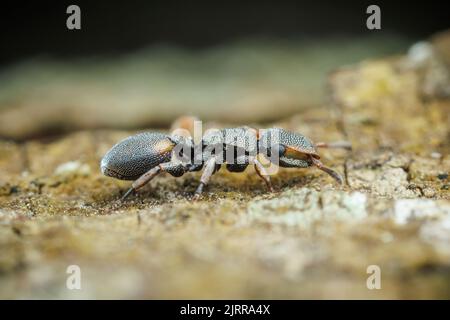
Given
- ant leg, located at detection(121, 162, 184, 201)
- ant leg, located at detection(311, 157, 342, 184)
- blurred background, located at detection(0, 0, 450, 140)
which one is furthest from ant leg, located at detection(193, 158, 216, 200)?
blurred background, located at detection(0, 0, 450, 140)

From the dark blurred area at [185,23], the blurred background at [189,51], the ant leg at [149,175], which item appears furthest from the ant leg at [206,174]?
the dark blurred area at [185,23]

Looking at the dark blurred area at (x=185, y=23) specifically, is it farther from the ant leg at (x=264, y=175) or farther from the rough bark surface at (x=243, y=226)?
the ant leg at (x=264, y=175)

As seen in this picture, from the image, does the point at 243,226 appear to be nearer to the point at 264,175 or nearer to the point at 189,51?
the point at 264,175

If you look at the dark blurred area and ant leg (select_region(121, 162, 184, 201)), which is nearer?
ant leg (select_region(121, 162, 184, 201))

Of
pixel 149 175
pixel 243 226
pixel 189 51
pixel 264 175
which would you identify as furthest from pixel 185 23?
pixel 243 226

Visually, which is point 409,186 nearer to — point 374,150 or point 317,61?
point 374,150

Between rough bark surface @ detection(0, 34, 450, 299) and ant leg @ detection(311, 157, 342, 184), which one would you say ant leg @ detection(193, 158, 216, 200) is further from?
ant leg @ detection(311, 157, 342, 184)

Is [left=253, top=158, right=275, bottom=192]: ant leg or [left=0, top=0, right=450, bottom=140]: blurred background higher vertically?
[left=0, top=0, right=450, bottom=140]: blurred background
